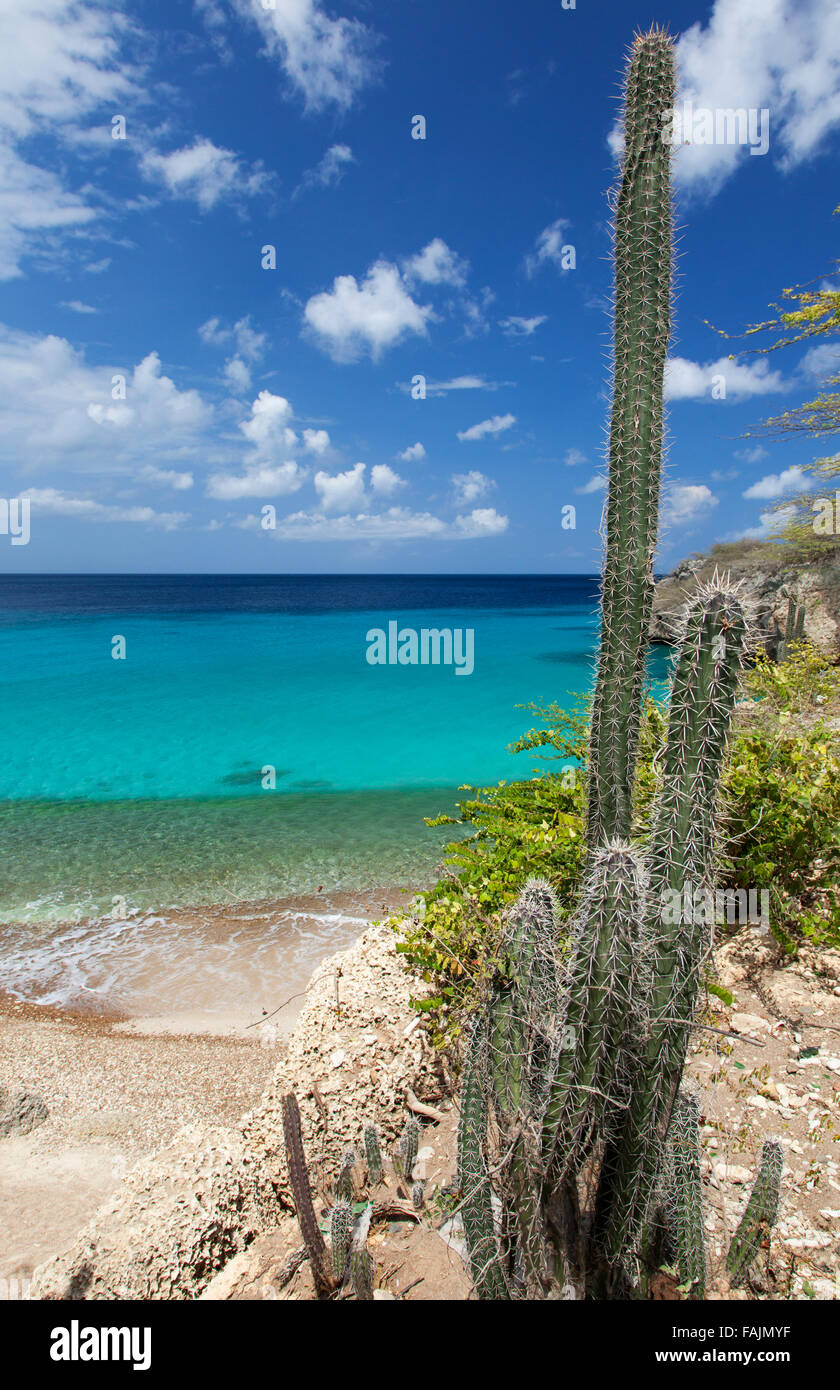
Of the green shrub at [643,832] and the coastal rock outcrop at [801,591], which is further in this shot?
the coastal rock outcrop at [801,591]

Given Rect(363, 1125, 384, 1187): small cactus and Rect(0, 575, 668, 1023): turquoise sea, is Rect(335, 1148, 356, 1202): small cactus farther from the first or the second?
Rect(0, 575, 668, 1023): turquoise sea

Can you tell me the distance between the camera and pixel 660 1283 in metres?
2.48

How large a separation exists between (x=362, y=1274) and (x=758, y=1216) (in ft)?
4.88

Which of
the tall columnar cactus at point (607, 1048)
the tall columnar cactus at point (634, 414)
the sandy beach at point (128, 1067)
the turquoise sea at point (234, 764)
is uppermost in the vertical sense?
the tall columnar cactus at point (634, 414)

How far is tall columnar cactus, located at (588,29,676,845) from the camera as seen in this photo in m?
2.93

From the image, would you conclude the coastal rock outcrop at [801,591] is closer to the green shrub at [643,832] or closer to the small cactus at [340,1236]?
the green shrub at [643,832]

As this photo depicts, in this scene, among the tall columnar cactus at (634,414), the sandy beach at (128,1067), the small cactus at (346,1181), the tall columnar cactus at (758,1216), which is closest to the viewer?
the tall columnar cactus at (758,1216)

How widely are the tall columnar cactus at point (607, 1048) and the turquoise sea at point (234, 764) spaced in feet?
3.26

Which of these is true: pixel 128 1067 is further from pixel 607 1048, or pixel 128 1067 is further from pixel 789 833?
pixel 789 833

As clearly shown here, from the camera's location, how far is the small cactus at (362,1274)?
2490mm

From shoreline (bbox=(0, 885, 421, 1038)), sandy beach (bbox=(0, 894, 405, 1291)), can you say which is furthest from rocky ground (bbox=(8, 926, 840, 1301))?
shoreline (bbox=(0, 885, 421, 1038))

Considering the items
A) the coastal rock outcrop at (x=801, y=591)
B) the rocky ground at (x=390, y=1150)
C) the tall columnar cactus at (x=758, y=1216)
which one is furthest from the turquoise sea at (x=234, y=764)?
the coastal rock outcrop at (x=801, y=591)

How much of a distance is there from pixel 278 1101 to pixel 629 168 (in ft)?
16.9

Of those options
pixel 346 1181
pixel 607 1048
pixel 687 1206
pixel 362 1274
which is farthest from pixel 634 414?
pixel 346 1181
